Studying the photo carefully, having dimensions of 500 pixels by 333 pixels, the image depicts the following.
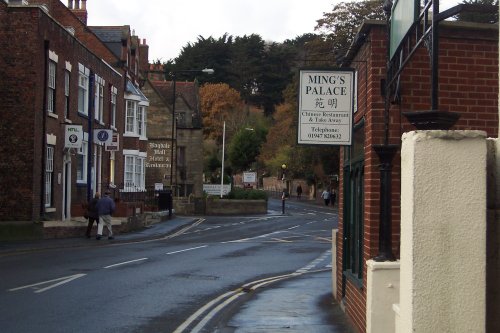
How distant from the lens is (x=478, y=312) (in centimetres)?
A: 441

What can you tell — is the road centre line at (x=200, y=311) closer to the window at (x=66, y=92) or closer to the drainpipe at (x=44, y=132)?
the drainpipe at (x=44, y=132)

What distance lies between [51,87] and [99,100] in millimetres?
7850

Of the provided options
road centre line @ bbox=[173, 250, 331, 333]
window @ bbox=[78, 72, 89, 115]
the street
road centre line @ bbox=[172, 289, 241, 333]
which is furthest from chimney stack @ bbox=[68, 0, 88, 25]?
road centre line @ bbox=[172, 289, 241, 333]

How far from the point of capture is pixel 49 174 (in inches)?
1094

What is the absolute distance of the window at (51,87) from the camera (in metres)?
27.2

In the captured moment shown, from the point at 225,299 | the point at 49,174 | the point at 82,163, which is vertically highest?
the point at 82,163

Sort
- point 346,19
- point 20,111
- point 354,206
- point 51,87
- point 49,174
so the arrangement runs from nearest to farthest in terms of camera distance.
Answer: point 354,206 < point 20,111 < point 51,87 < point 49,174 < point 346,19

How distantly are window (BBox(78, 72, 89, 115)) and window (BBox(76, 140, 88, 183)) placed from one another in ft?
5.01

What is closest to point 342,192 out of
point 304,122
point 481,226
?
point 304,122

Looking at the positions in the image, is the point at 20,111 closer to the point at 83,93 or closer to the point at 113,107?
the point at 83,93

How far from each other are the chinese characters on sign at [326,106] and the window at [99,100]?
2571 cm

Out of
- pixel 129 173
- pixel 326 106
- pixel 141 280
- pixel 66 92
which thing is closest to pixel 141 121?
pixel 129 173

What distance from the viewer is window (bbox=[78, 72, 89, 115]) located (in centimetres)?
3214

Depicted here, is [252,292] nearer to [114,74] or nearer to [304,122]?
[304,122]
